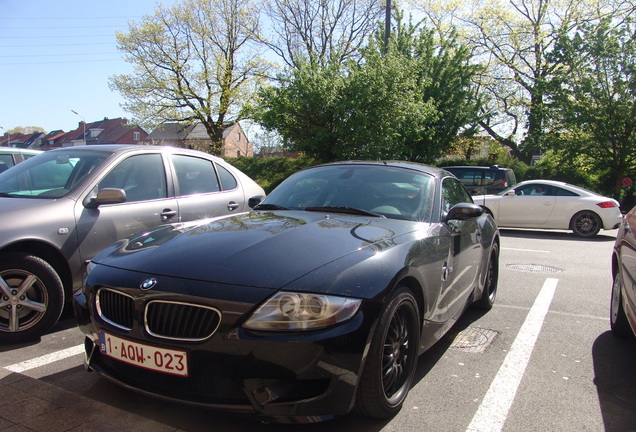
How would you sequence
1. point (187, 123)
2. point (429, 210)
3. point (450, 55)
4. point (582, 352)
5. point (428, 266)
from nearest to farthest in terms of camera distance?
point (428, 266)
point (429, 210)
point (582, 352)
point (450, 55)
point (187, 123)

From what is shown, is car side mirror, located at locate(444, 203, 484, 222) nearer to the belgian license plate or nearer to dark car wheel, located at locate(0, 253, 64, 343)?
the belgian license plate

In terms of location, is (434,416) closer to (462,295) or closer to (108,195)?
(462,295)

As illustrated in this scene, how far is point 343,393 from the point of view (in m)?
2.17

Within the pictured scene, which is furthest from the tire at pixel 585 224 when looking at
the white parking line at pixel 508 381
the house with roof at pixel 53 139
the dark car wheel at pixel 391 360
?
the house with roof at pixel 53 139

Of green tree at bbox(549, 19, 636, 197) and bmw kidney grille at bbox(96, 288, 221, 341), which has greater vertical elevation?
green tree at bbox(549, 19, 636, 197)

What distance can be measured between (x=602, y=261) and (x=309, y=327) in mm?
7799

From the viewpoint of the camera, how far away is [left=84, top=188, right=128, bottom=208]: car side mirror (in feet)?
13.0

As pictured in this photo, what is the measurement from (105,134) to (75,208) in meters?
90.1

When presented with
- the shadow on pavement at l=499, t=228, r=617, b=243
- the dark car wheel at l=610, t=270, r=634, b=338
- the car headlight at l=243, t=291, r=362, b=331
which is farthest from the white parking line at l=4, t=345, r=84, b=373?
the shadow on pavement at l=499, t=228, r=617, b=243

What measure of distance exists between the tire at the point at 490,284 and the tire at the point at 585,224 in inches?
304

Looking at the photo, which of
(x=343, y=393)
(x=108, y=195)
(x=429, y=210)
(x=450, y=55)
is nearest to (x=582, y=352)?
(x=429, y=210)

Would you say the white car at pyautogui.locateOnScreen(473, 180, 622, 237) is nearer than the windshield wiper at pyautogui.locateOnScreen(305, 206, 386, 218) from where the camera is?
No

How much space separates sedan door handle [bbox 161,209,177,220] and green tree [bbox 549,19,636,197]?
19199mm

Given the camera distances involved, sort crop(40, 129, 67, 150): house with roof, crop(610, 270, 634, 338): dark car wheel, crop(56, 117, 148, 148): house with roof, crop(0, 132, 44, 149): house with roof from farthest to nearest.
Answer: crop(0, 132, 44, 149): house with roof → crop(40, 129, 67, 150): house with roof → crop(56, 117, 148, 148): house with roof → crop(610, 270, 634, 338): dark car wheel
